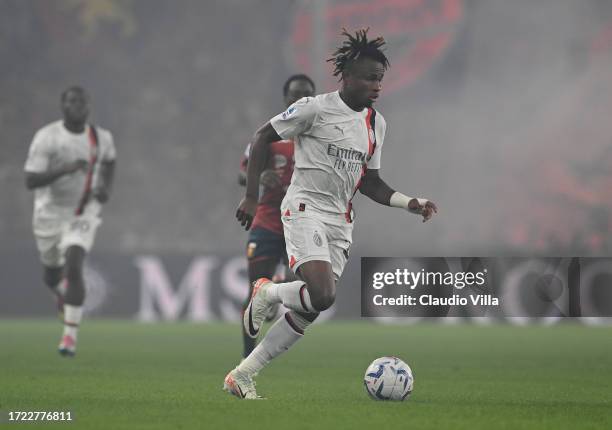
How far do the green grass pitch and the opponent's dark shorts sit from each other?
100 centimetres

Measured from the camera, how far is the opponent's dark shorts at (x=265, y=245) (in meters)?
10.2

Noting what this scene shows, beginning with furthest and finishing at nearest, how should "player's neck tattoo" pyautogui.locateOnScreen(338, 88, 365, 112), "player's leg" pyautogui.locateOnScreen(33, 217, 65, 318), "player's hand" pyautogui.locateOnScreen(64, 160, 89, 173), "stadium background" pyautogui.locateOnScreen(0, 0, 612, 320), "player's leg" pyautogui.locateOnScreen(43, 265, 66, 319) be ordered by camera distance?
"stadium background" pyautogui.locateOnScreen(0, 0, 612, 320)
"player's leg" pyautogui.locateOnScreen(43, 265, 66, 319)
"player's leg" pyautogui.locateOnScreen(33, 217, 65, 318)
"player's hand" pyautogui.locateOnScreen(64, 160, 89, 173)
"player's neck tattoo" pyautogui.locateOnScreen(338, 88, 365, 112)

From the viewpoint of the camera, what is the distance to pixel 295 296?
7648 millimetres

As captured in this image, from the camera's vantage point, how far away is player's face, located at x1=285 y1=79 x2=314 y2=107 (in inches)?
394

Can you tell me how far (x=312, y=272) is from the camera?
7.61 metres

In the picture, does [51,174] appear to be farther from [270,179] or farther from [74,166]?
[270,179]

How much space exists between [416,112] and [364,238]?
181 inches

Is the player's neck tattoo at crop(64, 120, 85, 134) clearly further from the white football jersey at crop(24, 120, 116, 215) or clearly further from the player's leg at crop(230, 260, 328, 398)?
the player's leg at crop(230, 260, 328, 398)

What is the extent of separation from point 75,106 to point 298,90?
343cm

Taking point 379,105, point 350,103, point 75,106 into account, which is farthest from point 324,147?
point 379,105

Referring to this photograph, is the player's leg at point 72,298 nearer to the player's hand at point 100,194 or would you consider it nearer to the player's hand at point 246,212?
the player's hand at point 100,194

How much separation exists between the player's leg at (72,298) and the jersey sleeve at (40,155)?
0.90m

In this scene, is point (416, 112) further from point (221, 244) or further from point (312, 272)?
point (312, 272)

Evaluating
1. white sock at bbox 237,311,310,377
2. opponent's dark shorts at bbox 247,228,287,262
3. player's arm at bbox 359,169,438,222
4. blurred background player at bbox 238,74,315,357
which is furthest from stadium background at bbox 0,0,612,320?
white sock at bbox 237,311,310,377
